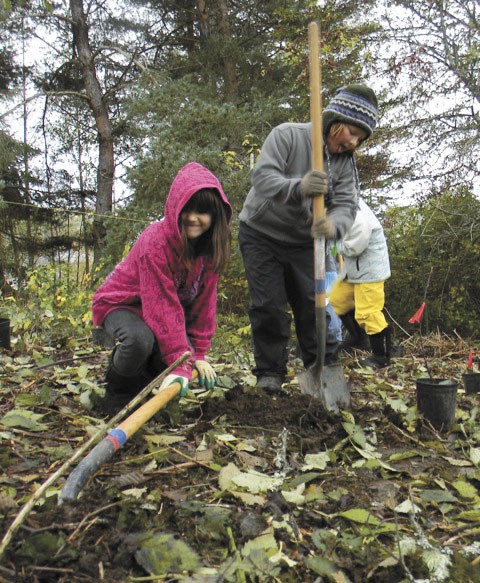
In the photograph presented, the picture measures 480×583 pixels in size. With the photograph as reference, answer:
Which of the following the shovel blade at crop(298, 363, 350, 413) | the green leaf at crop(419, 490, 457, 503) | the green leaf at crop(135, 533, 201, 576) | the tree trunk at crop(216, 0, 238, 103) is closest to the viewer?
the green leaf at crop(135, 533, 201, 576)

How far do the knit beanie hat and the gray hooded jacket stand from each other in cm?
24

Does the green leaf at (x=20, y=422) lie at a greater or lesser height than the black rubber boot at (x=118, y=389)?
lesser

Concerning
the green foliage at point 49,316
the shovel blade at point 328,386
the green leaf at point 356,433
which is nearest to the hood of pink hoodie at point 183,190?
the shovel blade at point 328,386

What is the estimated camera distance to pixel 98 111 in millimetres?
12008

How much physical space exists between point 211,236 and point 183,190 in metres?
0.28

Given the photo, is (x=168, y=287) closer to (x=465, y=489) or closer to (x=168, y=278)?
(x=168, y=278)

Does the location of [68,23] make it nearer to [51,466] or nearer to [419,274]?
[419,274]

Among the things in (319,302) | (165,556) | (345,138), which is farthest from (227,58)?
(165,556)

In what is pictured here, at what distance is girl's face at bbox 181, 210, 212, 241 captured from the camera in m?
2.31

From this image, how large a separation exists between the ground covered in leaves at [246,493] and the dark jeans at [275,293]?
256mm

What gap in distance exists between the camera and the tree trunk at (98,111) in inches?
468

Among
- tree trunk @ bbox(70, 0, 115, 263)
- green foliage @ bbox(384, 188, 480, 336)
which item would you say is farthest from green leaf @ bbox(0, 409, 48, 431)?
tree trunk @ bbox(70, 0, 115, 263)

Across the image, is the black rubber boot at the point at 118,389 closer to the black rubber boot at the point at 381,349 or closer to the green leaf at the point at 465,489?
the green leaf at the point at 465,489

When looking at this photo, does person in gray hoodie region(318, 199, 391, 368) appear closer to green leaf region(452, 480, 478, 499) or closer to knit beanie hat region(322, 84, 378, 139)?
knit beanie hat region(322, 84, 378, 139)
